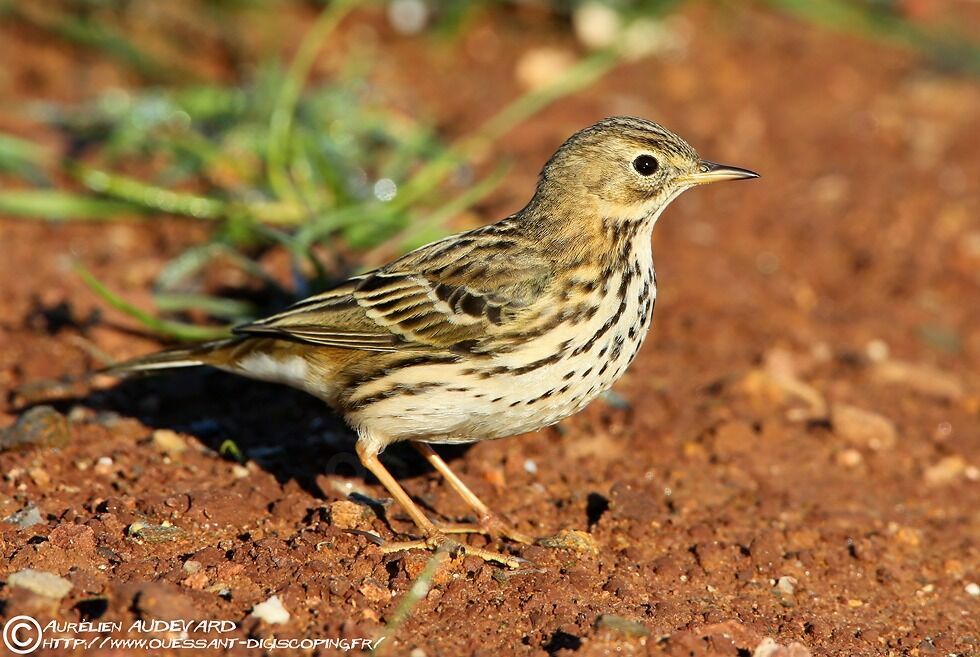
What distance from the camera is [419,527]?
5.84 m

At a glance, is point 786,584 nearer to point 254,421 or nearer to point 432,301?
point 432,301

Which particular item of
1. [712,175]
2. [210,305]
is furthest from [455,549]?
[210,305]

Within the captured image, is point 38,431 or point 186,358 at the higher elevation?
point 186,358

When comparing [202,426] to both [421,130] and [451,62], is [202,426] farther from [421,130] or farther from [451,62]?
[451,62]

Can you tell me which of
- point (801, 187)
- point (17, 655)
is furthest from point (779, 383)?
point (17, 655)

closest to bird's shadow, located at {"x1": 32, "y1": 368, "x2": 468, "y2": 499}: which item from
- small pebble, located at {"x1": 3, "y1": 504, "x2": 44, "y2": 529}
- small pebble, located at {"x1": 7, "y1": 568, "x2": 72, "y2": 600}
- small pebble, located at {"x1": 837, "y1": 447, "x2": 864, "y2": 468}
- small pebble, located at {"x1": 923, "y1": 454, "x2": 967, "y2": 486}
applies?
small pebble, located at {"x1": 3, "y1": 504, "x2": 44, "y2": 529}

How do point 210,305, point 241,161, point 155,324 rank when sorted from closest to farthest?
point 155,324 < point 210,305 < point 241,161

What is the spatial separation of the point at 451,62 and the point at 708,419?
5.42m

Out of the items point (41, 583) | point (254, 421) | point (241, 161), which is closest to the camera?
point (41, 583)

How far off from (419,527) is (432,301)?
1051mm

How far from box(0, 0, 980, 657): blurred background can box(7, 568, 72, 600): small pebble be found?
0.07 m

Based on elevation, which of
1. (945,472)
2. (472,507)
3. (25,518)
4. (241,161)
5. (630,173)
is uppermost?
(241,161)

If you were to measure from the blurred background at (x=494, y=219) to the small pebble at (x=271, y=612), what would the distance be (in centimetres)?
7

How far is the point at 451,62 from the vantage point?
11.4 meters
